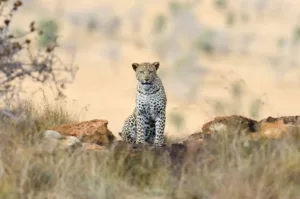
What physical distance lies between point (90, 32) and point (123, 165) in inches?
1646

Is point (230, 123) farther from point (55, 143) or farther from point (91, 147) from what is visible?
point (55, 143)

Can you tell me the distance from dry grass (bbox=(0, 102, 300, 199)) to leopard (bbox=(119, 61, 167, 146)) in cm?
224

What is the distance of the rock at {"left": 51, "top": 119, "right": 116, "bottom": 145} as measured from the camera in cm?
934

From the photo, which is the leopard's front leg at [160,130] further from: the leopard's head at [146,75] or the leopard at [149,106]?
the leopard's head at [146,75]

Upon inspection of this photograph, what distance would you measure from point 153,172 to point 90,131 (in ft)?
6.88

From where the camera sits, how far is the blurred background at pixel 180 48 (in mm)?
36688

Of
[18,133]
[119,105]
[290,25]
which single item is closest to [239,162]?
[18,133]

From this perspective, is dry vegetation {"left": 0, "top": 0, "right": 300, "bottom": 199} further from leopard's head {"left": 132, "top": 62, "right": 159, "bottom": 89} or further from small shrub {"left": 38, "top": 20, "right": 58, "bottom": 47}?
leopard's head {"left": 132, "top": 62, "right": 159, "bottom": 89}

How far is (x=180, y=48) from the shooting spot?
46.5 m

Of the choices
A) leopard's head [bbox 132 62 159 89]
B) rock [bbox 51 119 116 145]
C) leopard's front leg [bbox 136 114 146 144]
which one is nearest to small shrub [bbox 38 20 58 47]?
rock [bbox 51 119 116 145]

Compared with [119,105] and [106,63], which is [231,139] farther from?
[106,63]

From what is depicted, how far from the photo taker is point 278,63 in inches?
1703

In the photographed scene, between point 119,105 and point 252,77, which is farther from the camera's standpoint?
point 252,77

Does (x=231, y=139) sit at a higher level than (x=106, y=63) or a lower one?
lower
